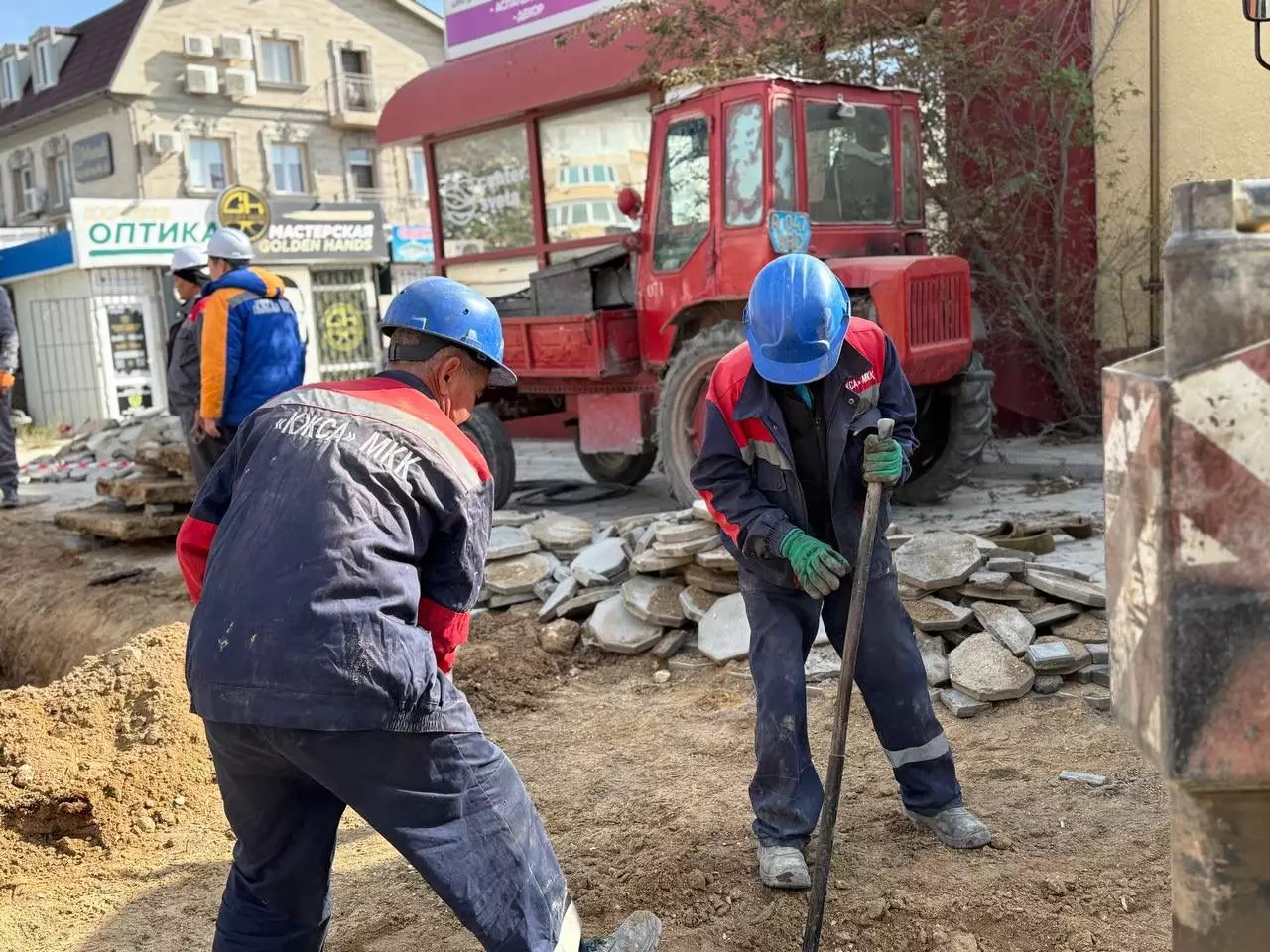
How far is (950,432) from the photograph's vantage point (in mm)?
7586

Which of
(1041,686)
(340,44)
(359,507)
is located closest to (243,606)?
(359,507)

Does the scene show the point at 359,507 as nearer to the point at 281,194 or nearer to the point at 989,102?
the point at 989,102

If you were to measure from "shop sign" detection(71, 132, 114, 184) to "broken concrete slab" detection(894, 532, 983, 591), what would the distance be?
26.2 m

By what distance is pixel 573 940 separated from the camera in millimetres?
2535

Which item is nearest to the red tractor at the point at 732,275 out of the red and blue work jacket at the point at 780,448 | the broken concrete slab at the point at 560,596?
the broken concrete slab at the point at 560,596

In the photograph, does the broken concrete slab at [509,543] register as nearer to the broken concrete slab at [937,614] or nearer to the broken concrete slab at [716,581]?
the broken concrete slab at [716,581]

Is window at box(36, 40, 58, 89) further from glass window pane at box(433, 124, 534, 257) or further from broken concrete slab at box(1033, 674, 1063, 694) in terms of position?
broken concrete slab at box(1033, 674, 1063, 694)

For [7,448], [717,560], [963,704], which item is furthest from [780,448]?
[7,448]

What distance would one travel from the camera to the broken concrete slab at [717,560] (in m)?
5.75

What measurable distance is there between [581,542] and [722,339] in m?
1.50

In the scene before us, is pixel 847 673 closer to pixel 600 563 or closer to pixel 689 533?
pixel 689 533

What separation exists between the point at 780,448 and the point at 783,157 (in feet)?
13.5

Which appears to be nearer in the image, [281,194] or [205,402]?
[205,402]

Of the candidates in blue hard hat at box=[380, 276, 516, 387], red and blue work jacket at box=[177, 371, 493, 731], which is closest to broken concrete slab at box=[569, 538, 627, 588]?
blue hard hat at box=[380, 276, 516, 387]
